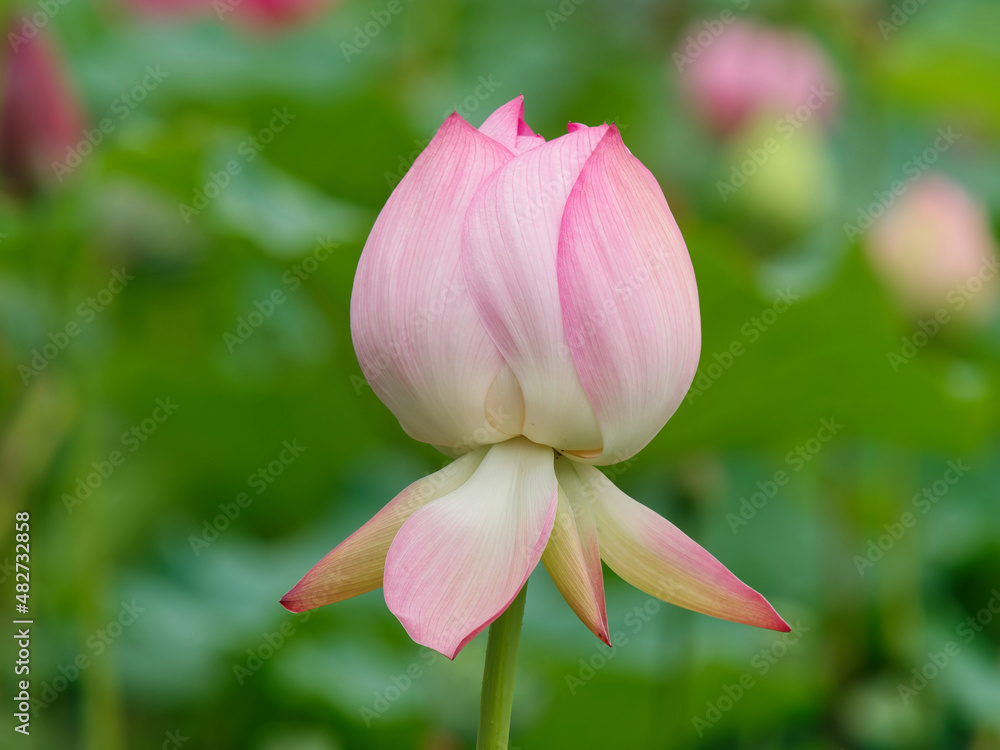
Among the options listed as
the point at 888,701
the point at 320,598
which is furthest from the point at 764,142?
the point at 320,598

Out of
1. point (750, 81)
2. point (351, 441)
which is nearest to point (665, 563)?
point (351, 441)

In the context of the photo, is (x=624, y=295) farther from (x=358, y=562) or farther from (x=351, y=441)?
(x=351, y=441)

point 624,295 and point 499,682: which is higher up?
point 624,295

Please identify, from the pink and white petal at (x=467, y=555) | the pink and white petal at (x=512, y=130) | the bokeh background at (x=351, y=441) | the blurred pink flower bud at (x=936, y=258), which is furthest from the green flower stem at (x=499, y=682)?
the blurred pink flower bud at (x=936, y=258)

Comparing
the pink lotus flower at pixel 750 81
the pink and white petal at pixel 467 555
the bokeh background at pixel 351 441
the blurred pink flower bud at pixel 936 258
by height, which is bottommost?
the bokeh background at pixel 351 441

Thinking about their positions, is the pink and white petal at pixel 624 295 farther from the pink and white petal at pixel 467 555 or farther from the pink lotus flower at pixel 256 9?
the pink lotus flower at pixel 256 9

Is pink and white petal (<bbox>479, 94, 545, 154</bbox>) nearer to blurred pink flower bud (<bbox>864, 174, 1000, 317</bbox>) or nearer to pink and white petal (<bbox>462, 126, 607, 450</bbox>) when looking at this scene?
pink and white petal (<bbox>462, 126, 607, 450</bbox>)

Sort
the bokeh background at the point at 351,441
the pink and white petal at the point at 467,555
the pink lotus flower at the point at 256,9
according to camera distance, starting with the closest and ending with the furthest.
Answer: the pink and white petal at the point at 467,555, the bokeh background at the point at 351,441, the pink lotus flower at the point at 256,9
